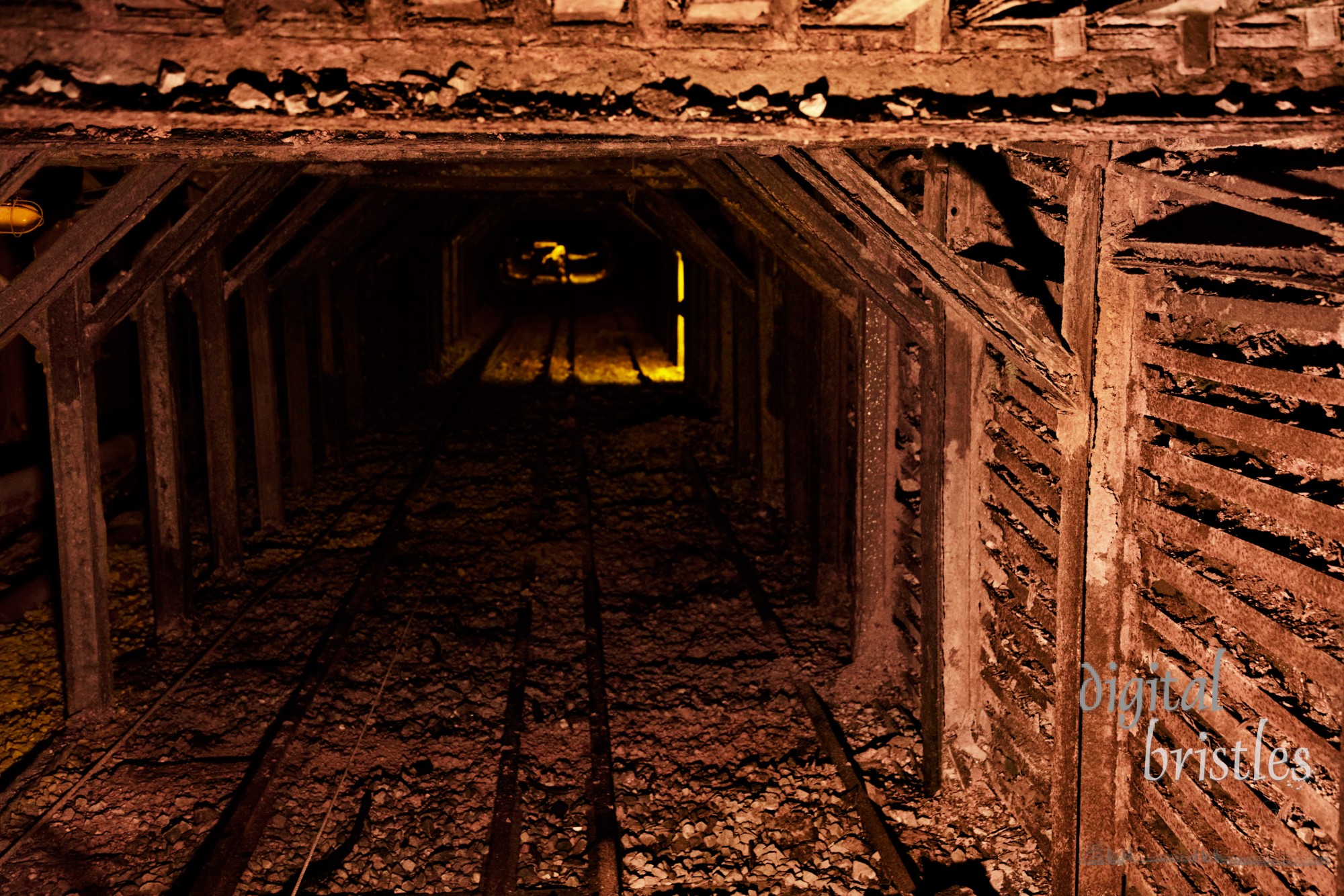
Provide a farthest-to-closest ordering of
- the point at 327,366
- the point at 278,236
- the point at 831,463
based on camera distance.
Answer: the point at 327,366, the point at 278,236, the point at 831,463

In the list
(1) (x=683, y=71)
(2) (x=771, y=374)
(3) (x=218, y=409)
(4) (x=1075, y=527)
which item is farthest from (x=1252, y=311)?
(3) (x=218, y=409)

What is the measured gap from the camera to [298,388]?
9.34 meters

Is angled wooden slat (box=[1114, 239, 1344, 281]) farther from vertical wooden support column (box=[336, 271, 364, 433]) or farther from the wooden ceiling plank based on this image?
vertical wooden support column (box=[336, 271, 364, 433])

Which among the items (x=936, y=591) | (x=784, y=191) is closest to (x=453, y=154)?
(x=784, y=191)

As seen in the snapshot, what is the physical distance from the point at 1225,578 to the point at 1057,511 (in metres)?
0.94

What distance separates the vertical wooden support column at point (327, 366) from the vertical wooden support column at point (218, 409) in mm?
2720

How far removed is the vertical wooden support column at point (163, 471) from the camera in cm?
607

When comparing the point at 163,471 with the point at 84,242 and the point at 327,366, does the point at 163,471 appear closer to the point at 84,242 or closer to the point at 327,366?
the point at 84,242

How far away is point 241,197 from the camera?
236 inches

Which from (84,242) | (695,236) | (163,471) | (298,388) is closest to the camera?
(84,242)

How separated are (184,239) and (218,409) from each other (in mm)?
1873

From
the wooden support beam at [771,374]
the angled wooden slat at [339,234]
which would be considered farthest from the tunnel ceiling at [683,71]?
the angled wooden slat at [339,234]

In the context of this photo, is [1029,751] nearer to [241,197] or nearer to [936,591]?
[936,591]

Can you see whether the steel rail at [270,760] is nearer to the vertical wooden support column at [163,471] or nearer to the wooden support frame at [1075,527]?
the vertical wooden support column at [163,471]
